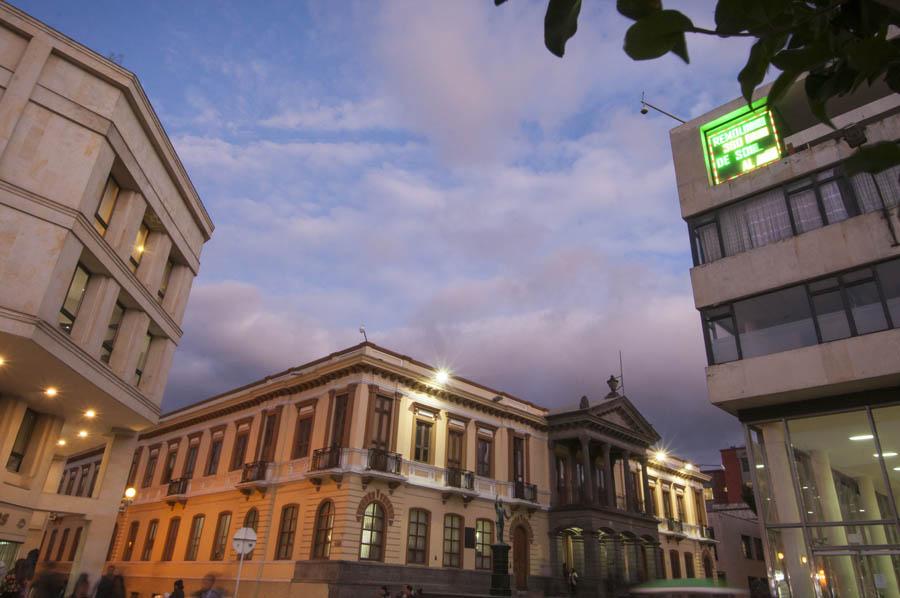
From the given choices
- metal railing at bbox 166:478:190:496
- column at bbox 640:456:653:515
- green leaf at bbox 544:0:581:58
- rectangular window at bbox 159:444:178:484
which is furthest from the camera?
column at bbox 640:456:653:515

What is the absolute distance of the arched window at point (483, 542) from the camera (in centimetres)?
3275

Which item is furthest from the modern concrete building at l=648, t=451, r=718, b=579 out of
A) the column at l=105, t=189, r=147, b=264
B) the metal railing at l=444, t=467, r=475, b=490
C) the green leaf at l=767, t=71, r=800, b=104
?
the green leaf at l=767, t=71, r=800, b=104

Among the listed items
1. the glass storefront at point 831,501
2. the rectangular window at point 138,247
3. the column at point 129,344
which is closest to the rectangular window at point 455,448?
the column at point 129,344

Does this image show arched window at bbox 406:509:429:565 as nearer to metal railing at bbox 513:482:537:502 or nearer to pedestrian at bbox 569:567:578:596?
metal railing at bbox 513:482:537:502

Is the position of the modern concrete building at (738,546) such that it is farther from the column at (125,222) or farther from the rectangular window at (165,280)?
the column at (125,222)

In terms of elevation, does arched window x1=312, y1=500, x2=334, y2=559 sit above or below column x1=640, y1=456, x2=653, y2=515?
below

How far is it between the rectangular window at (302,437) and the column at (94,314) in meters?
16.1

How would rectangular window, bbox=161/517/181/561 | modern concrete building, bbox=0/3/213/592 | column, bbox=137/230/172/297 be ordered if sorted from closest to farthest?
1. modern concrete building, bbox=0/3/213/592
2. column, bbox=137/230/172/297
3. rectangular window, bbox=161/517/181/561

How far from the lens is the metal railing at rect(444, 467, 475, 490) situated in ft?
107

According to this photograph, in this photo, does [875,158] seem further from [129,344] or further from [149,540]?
[149,540]

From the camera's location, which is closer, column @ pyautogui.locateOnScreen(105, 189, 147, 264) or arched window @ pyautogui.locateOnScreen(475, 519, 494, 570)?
column @ pyautogui.locateOnScreen(105, 189, 147, 264)

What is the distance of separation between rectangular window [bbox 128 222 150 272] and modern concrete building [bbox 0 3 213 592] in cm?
5

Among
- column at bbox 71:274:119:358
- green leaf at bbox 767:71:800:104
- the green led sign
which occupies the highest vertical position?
the green led sign

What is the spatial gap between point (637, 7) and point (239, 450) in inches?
1506
